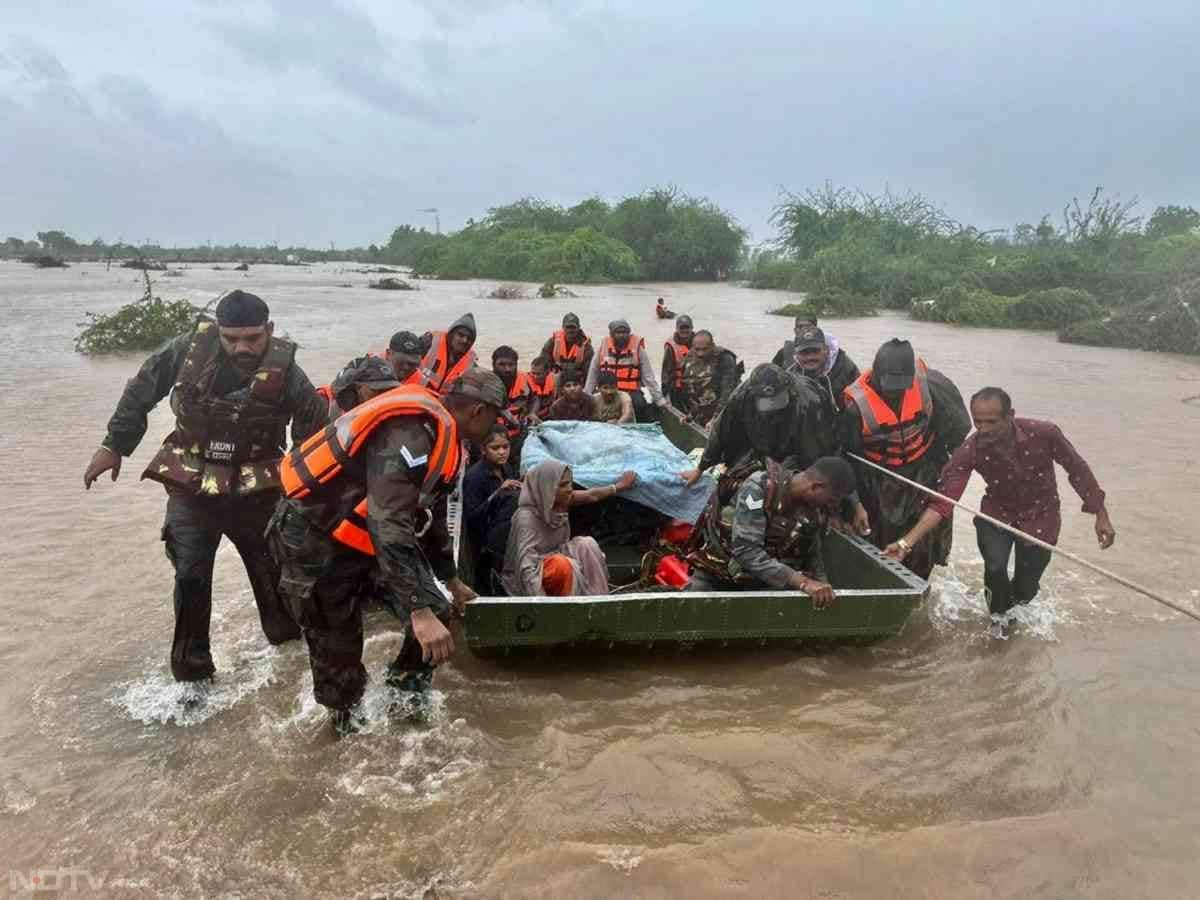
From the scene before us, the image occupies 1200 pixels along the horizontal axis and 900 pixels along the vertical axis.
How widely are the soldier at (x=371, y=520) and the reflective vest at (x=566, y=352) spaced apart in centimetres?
452

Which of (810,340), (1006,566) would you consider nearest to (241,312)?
(810,340)

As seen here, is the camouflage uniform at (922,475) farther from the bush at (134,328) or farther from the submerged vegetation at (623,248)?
the submerged vegetation at (623,248)

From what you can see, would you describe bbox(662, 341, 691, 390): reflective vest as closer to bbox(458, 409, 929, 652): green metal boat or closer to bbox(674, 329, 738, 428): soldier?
bbox(674, 329, 738, 428): soldier

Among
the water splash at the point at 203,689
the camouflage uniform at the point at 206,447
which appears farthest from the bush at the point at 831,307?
the camouflage uniform at the point at 206,447

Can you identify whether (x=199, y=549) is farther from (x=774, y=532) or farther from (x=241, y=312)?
(x=774, y=532)

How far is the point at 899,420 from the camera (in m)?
4.30

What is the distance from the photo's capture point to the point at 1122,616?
4574 millimetres

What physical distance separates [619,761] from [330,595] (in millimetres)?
1327

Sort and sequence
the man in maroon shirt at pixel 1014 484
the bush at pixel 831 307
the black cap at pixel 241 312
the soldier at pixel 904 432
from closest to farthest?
the black cap at pixel 241 312 < the man in maroon shirt at pixel 1014 484 < the soldier at pixel 904 432 < the bush at pixel 831 307

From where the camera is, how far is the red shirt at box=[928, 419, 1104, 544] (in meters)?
3.91

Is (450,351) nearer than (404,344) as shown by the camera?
No

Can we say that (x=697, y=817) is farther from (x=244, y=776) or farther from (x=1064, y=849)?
(x=244, y=776)

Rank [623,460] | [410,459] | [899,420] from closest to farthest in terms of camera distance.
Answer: [410,459]
[899,420]
[623,460]

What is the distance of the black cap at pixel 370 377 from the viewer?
114 inches
